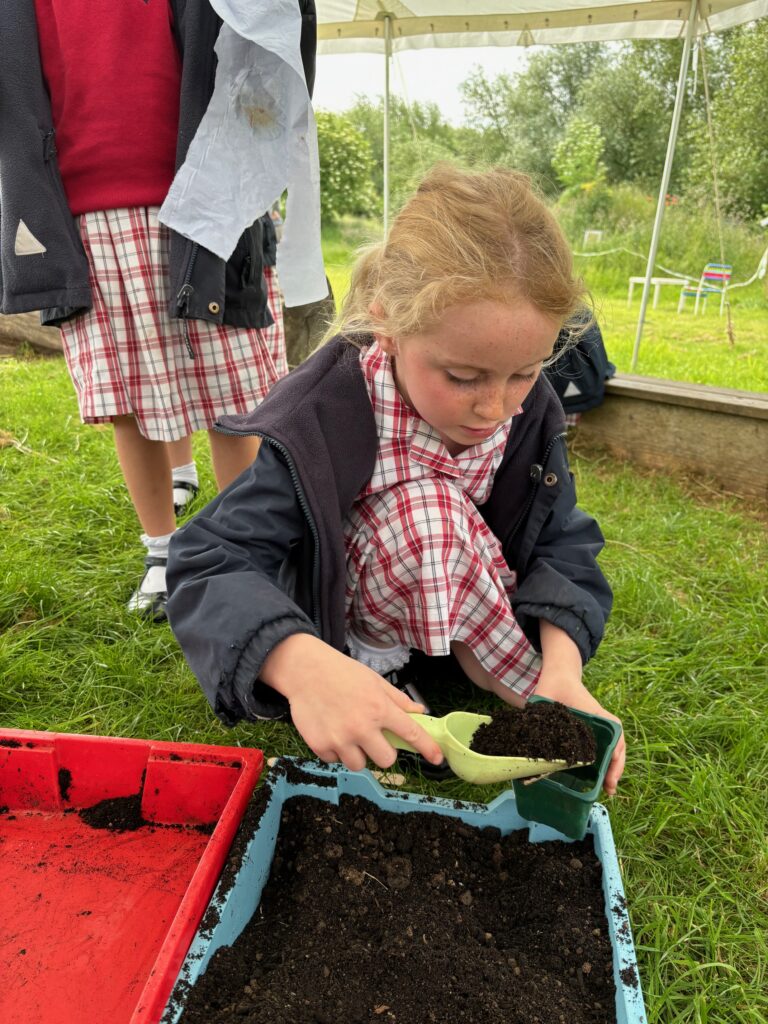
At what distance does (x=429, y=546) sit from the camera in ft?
4.26

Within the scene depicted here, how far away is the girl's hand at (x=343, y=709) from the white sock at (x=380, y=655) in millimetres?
513

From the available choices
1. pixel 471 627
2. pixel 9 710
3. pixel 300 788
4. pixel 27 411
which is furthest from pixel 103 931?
pixel 27 411

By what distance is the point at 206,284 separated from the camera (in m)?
1.61

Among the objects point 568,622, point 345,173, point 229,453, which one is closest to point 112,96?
point 229,453

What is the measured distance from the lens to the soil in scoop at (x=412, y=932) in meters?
0.95

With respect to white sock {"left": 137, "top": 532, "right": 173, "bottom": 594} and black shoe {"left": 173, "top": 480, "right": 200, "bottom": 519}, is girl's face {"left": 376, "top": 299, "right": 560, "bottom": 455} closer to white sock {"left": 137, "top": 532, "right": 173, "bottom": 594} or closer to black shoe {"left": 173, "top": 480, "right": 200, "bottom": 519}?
white sock {"left": 137, "top": 532, "right": 173, "bottom": 594}

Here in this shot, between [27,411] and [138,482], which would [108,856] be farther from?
[27,411]

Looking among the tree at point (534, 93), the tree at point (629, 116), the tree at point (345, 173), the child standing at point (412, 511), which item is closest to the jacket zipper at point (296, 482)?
the child standing at point (412, 511)

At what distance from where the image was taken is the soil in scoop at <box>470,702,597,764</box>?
102cm

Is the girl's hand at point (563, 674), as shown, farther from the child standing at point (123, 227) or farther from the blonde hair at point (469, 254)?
the child standing at point (123, 227)

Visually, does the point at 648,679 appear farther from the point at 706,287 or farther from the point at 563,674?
the point at 706,287

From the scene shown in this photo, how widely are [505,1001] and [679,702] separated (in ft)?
2.86

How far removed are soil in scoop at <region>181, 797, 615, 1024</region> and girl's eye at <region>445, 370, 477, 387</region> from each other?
68cm

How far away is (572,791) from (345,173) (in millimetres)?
14680
